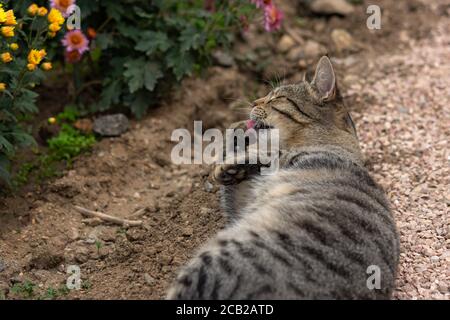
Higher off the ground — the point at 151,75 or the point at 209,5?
the point at 209,5

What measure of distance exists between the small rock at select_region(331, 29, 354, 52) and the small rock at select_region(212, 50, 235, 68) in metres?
1.23

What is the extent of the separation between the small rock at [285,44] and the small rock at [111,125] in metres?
2.08

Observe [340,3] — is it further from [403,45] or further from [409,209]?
[409,209]

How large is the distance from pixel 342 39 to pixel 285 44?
64cm

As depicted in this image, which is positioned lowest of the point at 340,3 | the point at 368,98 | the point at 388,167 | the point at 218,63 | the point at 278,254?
the point at 278,254

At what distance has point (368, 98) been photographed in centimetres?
647

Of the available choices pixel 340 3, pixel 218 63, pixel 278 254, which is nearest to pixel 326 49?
pixel 340 3

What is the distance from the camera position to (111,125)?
601 cm

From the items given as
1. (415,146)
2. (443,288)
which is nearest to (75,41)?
(415,146)

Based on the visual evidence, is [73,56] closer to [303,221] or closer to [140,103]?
[140,103]

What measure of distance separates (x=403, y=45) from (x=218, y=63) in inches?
83.2

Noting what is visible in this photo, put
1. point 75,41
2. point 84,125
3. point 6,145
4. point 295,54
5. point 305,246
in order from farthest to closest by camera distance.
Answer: point 295,54
point 84,125
point 75,41
point 6,145
point 305,246

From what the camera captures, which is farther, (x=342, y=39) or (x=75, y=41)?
(x=342, y=39)

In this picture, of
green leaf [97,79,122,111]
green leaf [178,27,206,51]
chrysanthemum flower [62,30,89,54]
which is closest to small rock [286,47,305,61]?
green leaf [178,27,206,51]
